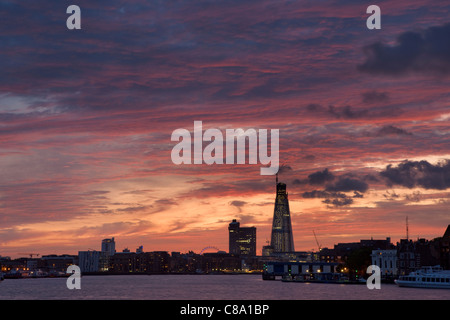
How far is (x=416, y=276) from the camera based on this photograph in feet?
655
